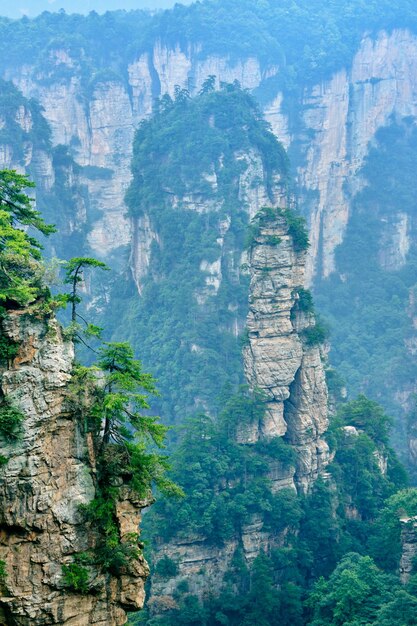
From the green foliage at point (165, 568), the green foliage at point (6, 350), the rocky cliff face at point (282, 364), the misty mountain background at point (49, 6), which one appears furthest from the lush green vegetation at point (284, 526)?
the misty mountain background at point (49, 6)

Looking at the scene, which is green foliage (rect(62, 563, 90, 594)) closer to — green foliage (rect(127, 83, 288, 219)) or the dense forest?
the dense forest

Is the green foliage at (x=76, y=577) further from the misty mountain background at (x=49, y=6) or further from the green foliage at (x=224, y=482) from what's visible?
the misty mountain background at (x=49, y=6)

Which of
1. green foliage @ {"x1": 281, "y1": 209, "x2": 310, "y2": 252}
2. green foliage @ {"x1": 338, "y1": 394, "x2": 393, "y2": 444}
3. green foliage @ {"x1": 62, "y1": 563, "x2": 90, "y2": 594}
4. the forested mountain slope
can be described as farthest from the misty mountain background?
green foliage @ {"x1": 62, "y1": 563, "x2": 90, "y2": 594}

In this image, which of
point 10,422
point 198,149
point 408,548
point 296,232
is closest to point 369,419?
point 296,232

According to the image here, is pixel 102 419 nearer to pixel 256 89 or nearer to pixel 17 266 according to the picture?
pixel 17 266

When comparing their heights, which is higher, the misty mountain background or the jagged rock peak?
the misty mountain background

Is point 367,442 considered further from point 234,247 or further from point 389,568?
point 234,247
